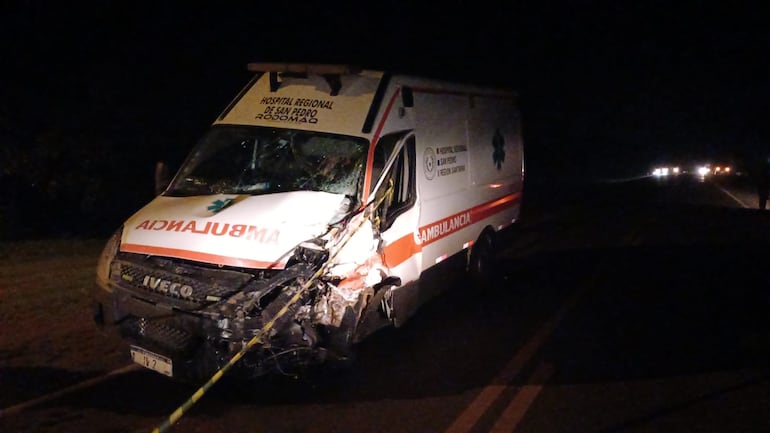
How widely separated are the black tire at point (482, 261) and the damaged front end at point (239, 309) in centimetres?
367

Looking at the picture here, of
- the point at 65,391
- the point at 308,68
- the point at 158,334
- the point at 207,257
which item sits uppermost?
the point at 308,68

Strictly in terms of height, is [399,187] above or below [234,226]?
above

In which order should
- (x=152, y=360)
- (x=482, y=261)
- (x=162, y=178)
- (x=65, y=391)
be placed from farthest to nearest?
(x=482, y=261) < (x=162, y=178) < (x=65, y=391) < (x=152, y=360)

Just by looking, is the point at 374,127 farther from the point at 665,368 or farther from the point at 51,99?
the point at 51,99

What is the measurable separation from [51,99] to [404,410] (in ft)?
38.7

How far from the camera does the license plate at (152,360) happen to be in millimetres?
5109

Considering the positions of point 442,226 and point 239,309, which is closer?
point 239,309

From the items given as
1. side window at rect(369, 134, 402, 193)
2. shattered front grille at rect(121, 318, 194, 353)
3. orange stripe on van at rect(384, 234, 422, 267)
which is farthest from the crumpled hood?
orange stripe on van at rect(384, 234, 422, 267)

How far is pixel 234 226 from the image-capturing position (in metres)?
5.48

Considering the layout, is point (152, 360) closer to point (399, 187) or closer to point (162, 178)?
point (162, 178)

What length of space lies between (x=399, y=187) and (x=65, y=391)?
11.3 ft

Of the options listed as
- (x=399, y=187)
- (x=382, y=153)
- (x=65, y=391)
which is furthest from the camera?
(x=399, y=187)

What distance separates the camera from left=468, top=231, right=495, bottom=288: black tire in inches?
361

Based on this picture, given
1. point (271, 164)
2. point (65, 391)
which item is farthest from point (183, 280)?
point (271, 164)
